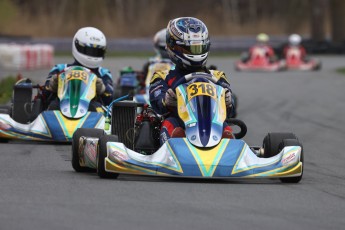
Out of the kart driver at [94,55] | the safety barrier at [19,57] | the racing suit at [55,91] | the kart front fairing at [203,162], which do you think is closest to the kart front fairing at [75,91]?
the racing suit at [55,91]

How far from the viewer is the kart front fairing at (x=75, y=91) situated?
13375mm

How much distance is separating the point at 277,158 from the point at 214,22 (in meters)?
51.0

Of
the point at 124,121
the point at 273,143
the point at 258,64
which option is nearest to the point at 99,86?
the point at 124,121

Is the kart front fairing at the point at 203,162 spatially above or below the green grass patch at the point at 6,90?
above

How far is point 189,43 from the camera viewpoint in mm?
10000

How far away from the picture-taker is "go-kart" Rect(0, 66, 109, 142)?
13125 mm

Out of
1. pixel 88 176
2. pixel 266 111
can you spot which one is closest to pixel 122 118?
pixel 88 176

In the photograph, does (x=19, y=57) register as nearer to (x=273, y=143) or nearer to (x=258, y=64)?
(x=258, y=64)

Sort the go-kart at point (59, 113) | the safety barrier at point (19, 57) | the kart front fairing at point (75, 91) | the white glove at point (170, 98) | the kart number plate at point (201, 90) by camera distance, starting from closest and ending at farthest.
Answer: the kart number plate at point (201, 90) < the white glove at point (170, 98) < the go-kart at point (59, 113) < the kart front fairing at point (75, 91) < the safety barrier at point (19, 57)

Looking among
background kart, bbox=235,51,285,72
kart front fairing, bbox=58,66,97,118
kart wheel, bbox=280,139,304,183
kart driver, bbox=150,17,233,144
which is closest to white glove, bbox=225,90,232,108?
kart driver, bbox=150,17,233,144

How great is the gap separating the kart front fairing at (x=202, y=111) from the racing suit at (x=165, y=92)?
16 cm

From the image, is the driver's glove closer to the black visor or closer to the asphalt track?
the black visor

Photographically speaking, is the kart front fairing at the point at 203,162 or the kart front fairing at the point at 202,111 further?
the kart front fairing at the point at 202,111

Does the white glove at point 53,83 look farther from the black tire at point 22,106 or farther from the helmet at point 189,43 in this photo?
the helmet at point 189,43
